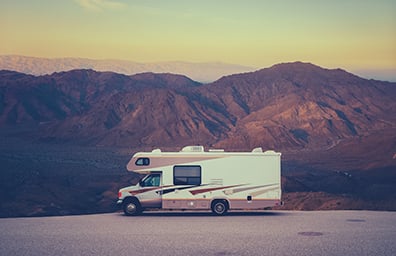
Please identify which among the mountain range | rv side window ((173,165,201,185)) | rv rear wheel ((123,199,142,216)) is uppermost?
the mountain range

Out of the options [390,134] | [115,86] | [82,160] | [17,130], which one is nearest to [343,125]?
[390,134]

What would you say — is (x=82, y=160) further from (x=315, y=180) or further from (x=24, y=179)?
(x=315, y=180)

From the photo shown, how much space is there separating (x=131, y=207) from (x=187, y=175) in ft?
8.98

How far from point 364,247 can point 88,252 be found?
765 centimetres

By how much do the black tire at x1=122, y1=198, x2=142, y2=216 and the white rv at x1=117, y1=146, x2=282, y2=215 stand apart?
568 mm

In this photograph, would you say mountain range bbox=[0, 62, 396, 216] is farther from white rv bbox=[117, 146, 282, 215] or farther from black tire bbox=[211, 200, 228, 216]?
black tire bbox=[211, 200, 228, 216]

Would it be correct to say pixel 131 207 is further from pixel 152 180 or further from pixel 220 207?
pixel 220 207

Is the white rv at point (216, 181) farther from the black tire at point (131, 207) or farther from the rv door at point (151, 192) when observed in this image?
the black tire at point (131, 207)

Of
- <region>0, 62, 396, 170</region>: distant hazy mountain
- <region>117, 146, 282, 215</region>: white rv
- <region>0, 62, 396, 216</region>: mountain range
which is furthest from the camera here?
<region>0, 62, 396, 170</region>: distant hazy mountain

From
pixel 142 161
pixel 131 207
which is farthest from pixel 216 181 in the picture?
pixel 131 207

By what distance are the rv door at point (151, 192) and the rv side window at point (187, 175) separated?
0.72 m

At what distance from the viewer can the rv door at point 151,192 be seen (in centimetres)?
2329

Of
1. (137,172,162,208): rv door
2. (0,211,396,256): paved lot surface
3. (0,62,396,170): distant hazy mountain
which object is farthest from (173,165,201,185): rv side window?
(0,62,396,170): distant hazy mountain

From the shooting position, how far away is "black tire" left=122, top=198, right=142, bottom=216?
76.9 feet
